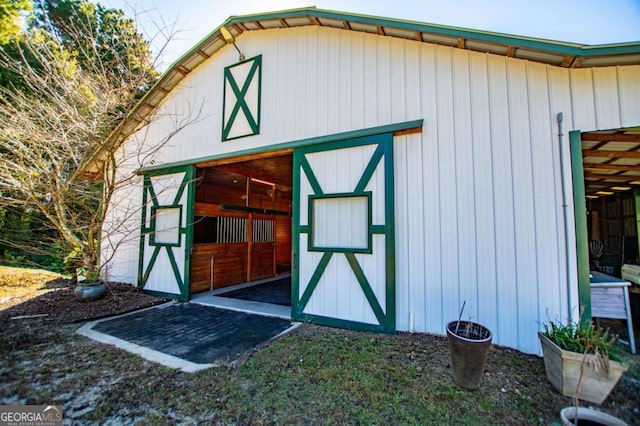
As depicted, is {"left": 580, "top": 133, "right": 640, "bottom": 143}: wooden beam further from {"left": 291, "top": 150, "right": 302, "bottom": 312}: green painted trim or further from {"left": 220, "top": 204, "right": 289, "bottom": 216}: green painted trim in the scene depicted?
{"left": 220, "top": 204, "right": 289, "bottom": 216}: green painted trim

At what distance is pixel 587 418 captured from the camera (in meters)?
1.74

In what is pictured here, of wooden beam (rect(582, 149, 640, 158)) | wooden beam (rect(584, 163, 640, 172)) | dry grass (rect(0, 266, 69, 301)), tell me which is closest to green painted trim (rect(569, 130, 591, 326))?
wooden beam (rect(582, 149, 640, 158))

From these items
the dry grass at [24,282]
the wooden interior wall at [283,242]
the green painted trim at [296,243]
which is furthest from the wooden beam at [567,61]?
the dry grass at [24,282]

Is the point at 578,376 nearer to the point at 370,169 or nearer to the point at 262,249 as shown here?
the point at 370,169

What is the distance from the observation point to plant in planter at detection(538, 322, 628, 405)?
7.01 feet

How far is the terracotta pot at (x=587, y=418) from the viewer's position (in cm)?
167

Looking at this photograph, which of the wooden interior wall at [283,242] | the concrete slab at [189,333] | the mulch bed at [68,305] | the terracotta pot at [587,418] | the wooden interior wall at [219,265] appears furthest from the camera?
the wooden interior wall at [283,242]

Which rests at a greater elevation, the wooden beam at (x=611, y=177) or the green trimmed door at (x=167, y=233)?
the wooden beam at (x=611, y=177)

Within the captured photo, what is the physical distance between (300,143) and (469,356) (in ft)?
12.0

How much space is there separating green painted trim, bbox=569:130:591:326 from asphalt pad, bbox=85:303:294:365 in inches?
143

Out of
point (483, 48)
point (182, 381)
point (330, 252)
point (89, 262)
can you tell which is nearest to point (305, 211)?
point (330, 252)

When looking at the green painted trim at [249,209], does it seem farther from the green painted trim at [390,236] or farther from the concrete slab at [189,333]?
the green painted trim at [390,236]

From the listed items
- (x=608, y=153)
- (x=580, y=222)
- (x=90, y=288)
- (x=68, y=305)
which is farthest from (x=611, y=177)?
(x=68, y=305)

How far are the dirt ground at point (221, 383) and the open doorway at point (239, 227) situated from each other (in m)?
2.69
